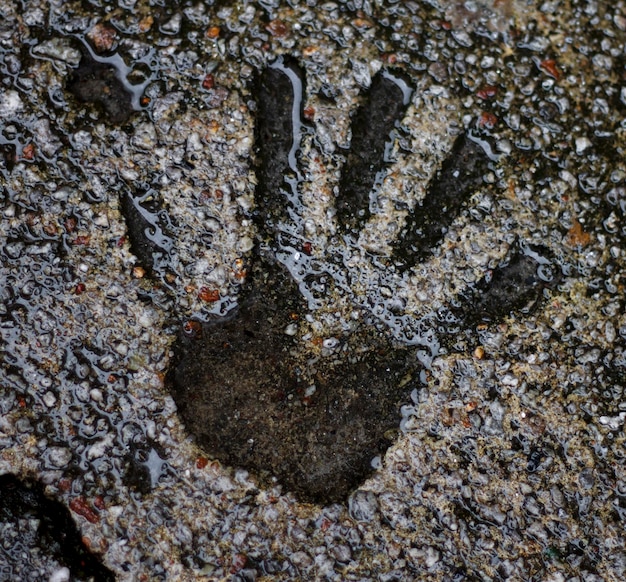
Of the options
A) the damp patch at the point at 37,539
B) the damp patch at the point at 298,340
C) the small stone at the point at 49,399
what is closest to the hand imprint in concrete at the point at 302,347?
the damp patch at the point at 298,340

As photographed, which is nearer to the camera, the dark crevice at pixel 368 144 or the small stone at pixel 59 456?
the small stone at pixel 59 456

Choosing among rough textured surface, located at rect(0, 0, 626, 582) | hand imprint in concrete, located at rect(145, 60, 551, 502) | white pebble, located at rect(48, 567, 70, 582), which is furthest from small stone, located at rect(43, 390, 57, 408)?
white pebble, located at rect(48, 567, 70, 582)

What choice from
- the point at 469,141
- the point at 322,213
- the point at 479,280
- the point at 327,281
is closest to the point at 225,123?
the point at 322,213

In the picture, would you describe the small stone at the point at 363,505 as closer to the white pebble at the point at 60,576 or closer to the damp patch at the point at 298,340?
the damp patch at the point at 298,340

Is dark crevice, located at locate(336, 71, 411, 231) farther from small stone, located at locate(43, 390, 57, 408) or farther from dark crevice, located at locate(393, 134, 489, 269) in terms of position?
small stone, located at locate(43, 390, 57, 408)

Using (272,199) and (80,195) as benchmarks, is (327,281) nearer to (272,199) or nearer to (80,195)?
(272,199)

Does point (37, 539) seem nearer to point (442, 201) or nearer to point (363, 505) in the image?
point (363, 505)

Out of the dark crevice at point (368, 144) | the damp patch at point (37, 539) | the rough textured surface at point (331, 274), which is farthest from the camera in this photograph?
the dark crevice at point (368, 144)
